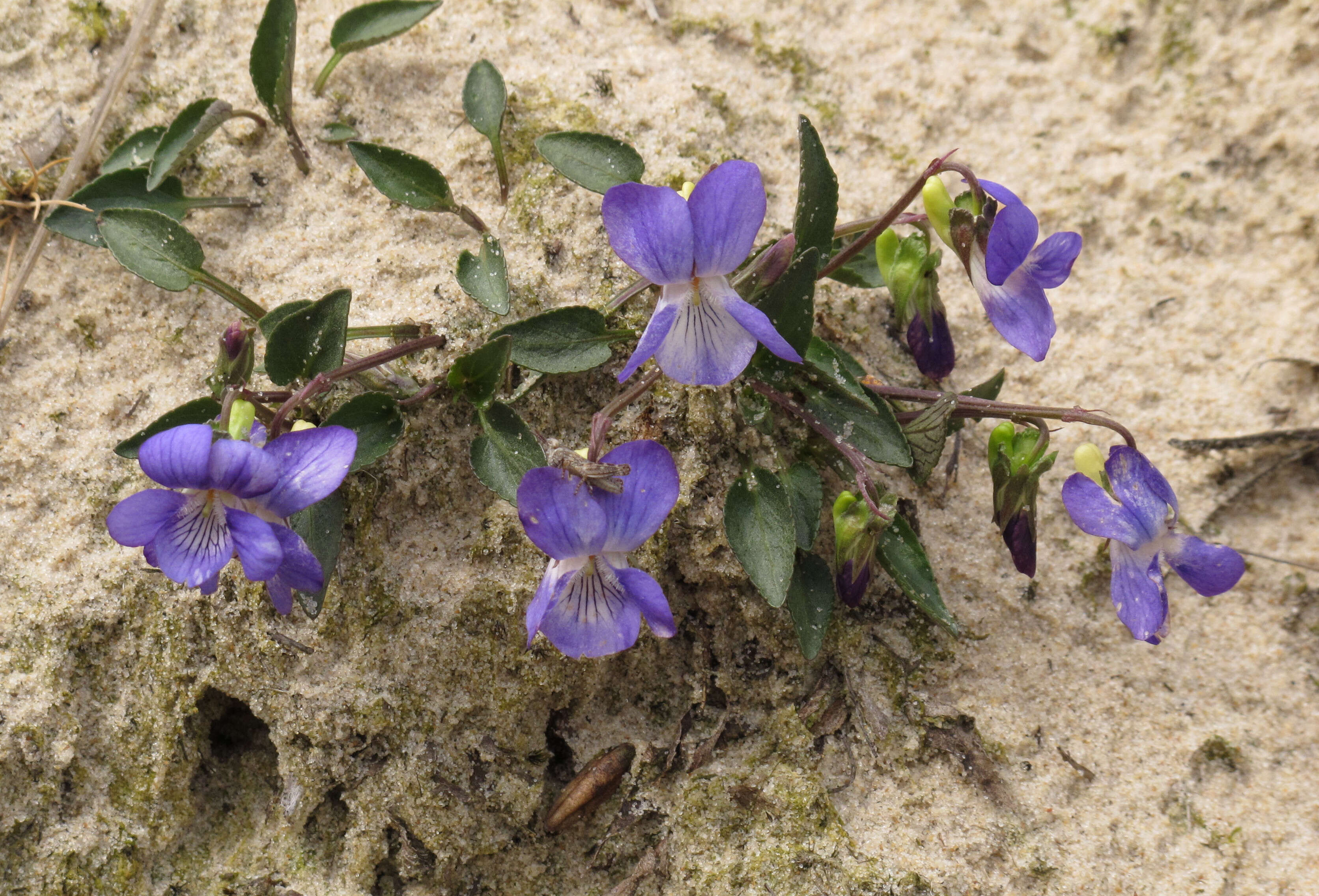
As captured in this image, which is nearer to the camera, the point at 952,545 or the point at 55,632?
the point at 55,632

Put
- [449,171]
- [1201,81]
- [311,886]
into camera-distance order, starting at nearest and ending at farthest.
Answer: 1. [311,886]
2. [449,171]
3. [1201,81]

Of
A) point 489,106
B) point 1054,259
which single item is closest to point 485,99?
point 489,106

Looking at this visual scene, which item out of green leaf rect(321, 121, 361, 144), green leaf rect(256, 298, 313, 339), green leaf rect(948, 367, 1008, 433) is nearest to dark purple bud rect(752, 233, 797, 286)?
green leaf rect(948, 367, 1008, 433)

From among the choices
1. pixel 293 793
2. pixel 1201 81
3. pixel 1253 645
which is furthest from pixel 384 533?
pixel 1201 81

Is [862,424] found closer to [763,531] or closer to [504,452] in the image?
[763,531]

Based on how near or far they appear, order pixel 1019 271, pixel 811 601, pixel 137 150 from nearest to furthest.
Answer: pixel 1019 271, pixel 811 601, pixel 137 150

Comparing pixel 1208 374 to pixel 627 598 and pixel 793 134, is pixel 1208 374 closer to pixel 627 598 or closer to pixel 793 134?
pixel 793 134

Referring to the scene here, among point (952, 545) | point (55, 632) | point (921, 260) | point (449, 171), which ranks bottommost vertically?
point (55, 632)
